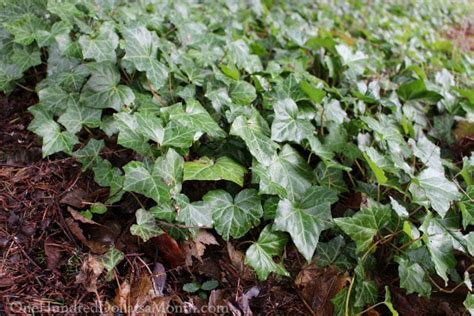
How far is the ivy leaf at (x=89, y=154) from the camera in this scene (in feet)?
6.07

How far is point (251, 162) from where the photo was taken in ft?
6.18

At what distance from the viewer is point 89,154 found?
6.09 ft

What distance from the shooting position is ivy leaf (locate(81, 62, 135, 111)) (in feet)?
6.42

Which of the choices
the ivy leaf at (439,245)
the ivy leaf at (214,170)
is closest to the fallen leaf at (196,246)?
the ivy leaf at (214,170)

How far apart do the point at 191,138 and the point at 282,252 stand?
0.64 metres

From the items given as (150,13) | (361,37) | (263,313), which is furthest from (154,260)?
(361,37)

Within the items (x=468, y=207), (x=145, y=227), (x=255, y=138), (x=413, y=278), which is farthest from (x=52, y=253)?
(x=468, y=207)

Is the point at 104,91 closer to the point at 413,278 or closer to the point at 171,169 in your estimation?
the point at 171,169

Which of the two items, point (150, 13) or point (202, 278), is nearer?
point (202, 278)

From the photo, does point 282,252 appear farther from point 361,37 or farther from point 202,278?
point 361,37

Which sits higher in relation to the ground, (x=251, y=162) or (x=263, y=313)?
(x=251, y=162)

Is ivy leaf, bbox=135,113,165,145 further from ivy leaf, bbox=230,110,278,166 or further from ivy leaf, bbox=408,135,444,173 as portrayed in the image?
ivy leaf, bbox=408,135,444,173

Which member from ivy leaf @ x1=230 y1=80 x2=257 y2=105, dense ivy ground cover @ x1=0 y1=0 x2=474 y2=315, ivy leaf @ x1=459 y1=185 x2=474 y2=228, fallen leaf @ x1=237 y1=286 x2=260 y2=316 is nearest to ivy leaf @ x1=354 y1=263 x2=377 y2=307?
dense ivy ground cover @ x1=0 y1=0 x2=474 y2=315

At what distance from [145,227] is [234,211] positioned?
37 cm
